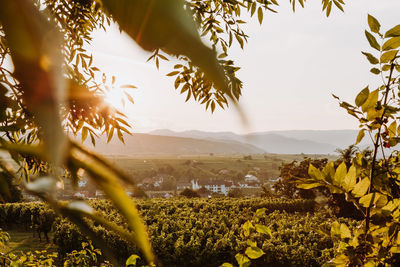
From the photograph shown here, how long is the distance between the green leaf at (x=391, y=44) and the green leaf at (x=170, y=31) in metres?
1.03

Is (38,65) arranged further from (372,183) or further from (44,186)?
(372,183)

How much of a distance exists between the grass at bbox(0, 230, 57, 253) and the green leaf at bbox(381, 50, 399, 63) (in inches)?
661

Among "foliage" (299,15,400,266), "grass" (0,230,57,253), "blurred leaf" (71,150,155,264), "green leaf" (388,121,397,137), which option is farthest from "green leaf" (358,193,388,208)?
"grass" (0,230,57,253)

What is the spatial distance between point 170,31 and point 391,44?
107 cm

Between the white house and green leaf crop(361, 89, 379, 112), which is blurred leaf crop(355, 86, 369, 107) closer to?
green leaf crop(361, 89, 379, 112)

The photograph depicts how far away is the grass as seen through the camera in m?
15.3

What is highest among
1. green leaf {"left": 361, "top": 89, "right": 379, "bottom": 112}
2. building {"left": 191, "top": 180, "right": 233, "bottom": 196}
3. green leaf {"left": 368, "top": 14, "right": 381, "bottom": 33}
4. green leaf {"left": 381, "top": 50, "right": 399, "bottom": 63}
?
green leaf {"left": 368, "top": 14, "right": 381, "bottom": 33}

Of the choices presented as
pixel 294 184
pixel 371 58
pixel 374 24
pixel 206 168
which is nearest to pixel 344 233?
pixel 371 58

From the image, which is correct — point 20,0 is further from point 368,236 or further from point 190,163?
point 190,163

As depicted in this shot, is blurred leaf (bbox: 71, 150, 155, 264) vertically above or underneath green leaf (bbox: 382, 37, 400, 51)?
underneath

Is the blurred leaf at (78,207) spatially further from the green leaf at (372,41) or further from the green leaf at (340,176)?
the green leaf at (372,41)

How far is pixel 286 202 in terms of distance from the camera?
21938 millimetres

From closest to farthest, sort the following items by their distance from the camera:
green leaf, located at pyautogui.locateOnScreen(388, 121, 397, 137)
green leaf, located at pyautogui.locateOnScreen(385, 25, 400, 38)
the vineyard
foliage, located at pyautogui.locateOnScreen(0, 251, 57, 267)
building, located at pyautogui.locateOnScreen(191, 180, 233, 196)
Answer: green leaf, located at pyautogui.locateOnScreen(385, 25, 400, 38) → green leaf, located at pyautogui.locateOnScreen(388, 121, 397, 137) → foliage, located at pyautogui.locateOnScreen(0, 251, 57, 267) → the vineyard → building, located at pyautogui.locateOnScreen(191, 180, 233, 196)

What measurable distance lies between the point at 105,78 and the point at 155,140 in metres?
180
